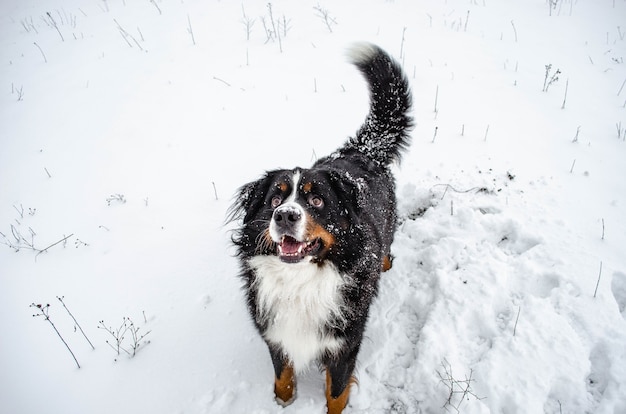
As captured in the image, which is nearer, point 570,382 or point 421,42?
point 570,382

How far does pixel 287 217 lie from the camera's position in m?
1.86

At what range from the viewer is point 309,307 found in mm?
2170

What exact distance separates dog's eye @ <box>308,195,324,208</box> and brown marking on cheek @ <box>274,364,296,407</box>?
123cm

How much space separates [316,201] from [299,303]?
716mm

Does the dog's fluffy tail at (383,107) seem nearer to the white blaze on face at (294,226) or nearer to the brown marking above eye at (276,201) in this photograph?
the brown marking above eye at (276,201)

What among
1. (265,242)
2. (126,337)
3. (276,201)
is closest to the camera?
(265,242)

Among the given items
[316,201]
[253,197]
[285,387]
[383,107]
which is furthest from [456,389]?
[383,107]

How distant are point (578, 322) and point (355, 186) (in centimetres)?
200

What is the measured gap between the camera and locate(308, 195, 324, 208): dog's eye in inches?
84.8

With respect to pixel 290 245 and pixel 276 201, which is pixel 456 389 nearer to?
pixel 290 245

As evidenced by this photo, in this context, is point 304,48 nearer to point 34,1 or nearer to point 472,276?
point 472,276

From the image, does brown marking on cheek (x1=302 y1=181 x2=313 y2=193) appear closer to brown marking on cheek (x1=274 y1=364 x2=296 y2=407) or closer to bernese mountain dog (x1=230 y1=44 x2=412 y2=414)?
bernese mountain dog (x1=230 y1=44 x2=412 y2=414)

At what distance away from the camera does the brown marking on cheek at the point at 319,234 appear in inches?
77.1

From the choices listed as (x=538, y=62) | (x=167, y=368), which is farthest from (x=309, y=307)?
(x=538, y=62)
